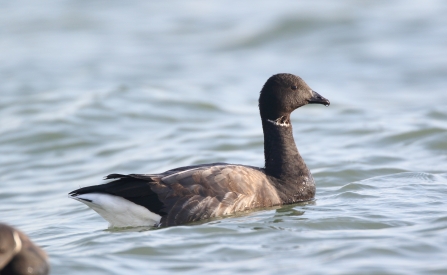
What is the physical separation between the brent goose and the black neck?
4.41 m

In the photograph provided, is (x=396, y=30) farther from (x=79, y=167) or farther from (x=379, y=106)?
(x=79, y=167)

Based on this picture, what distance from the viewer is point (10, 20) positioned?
30688mm

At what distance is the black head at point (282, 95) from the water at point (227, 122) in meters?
1.45

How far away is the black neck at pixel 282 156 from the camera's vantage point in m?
10.7

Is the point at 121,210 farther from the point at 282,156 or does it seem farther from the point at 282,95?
the point at 282,95

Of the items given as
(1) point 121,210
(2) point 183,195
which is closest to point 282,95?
(2) point 183,195

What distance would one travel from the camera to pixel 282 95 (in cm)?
1100

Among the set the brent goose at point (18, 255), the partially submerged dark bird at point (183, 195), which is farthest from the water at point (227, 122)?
the brent goose at point (18, 255)

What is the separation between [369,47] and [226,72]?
493cm

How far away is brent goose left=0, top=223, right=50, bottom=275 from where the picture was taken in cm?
665

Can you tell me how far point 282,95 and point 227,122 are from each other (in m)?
6.92

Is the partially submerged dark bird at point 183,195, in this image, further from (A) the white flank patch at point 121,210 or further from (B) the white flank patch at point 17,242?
(B) the white flank patch at point 17,242

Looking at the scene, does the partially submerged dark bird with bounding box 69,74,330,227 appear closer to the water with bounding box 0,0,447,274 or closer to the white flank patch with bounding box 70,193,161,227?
the white flank patch with bounding box 70,193,161,227

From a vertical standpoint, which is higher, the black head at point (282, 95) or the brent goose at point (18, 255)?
the black head at point (282, 95)
